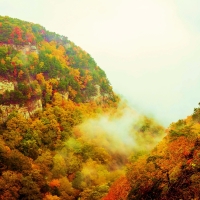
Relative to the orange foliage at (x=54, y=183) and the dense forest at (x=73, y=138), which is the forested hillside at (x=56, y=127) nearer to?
the orange foliage at (x=54, y=183)

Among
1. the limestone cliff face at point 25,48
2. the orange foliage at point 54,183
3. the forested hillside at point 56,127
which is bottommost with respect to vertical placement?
the orange foliage at point 54,183

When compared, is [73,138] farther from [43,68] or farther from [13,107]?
[43,68]

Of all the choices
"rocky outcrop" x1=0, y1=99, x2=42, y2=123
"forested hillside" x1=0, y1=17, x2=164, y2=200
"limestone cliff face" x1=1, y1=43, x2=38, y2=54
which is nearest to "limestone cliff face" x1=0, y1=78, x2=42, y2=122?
"rocky outcrop" x1=0, y1=99, x2=42, y2=123

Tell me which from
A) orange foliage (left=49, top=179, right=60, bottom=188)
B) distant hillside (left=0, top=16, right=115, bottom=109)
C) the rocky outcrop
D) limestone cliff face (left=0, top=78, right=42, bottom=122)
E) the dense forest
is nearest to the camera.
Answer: the dense forest

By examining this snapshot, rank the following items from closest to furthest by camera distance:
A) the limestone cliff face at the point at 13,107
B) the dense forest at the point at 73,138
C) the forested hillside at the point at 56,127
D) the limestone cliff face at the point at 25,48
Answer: the dense forest at the point at 73,138
the forested hillside at the point at 56,127
the limestone cliff face at the point at 13,107
the limestone cliff face at the point at 25,48

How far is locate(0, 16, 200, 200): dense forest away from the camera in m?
29.5

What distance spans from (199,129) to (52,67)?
238ft

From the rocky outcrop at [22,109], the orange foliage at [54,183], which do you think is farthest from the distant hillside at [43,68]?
the orange foliage at [54,183]

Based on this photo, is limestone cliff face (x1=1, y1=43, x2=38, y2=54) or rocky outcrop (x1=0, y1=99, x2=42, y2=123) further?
limestone cliff face (x1=1, y1=43, x2=38, y2=54)

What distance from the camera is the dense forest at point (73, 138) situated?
29453 mm

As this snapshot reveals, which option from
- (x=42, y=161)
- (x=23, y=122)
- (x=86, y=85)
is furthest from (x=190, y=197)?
(x=86, y=85)

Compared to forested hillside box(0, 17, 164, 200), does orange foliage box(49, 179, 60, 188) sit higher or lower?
lower

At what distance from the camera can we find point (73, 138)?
256 ft

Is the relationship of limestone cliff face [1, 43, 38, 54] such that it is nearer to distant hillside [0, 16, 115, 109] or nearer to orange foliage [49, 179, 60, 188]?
distant hillside [0, 16, 115, 109]
